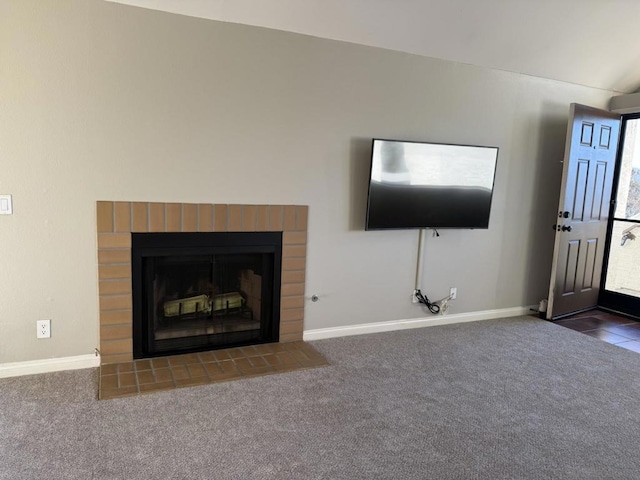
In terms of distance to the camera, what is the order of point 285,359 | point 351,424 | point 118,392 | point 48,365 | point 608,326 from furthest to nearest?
1. point 608,326
2. point 285,359
3. point 48,365
4. point 118,392
5. point 351,424

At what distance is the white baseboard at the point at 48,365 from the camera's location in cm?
272

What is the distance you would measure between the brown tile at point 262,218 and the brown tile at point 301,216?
234 millimetres

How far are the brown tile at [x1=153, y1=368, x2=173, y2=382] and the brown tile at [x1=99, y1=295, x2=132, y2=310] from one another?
44cm

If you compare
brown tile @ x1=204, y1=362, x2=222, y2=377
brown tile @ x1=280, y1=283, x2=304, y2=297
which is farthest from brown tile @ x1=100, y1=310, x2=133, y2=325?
brown tile @ x1=280, y1=283, x2=304, y2=297

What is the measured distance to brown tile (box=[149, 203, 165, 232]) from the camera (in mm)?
2908

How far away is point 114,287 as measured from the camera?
2.89 m

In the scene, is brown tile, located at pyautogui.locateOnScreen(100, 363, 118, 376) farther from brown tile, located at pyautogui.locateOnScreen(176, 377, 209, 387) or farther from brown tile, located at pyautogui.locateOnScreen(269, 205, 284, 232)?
brown tile, located at pyautogui.locateOnScreen(269, 205, 284, 232)

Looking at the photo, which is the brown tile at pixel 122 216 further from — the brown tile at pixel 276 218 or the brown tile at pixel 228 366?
the brown tile at pixel 228 366

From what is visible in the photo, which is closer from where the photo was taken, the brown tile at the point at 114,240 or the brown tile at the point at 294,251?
the brown tile at the point at 114,240

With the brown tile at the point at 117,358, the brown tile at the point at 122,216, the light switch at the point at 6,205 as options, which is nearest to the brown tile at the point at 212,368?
the brown tile at the point at 117,358

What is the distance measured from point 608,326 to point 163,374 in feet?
12.7

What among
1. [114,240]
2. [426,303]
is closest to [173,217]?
[114,240]

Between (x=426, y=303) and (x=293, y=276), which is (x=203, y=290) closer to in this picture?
(x=293, y=276)

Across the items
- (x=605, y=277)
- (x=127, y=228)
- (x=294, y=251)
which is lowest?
(x=605, y=277)
